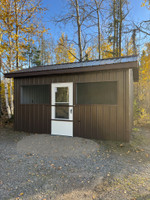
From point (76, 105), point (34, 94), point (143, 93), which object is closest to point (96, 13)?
point (143, 93)

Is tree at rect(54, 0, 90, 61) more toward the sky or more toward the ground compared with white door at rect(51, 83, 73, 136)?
more toward the sky

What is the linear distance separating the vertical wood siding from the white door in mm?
148

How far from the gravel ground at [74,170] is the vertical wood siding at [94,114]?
15.9 inches

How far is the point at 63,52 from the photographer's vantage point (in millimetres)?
12367

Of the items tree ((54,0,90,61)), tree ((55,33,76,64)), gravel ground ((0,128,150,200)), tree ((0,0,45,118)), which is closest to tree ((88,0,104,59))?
tree ((54,0,90,61))

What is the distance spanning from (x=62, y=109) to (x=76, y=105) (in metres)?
0.57

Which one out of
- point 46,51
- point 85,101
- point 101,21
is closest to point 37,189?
point 85,101

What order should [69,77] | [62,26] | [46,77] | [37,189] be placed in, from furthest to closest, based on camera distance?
1. [62,26]
2. [46,77]
3. [69,77]
4. [37,189]

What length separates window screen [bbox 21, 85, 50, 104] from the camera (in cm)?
582

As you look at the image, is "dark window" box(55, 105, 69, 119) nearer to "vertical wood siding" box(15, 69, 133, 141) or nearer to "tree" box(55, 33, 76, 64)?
"vertical wood siding" box(15, 69, 133, 141)

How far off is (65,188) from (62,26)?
10318 mm

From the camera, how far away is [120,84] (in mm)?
4016

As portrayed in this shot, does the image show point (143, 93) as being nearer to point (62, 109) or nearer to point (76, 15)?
point (62, 109)

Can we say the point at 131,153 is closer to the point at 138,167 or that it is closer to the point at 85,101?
the point at 138,167
